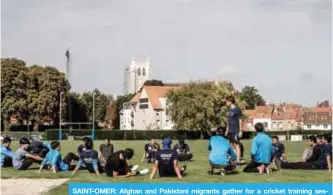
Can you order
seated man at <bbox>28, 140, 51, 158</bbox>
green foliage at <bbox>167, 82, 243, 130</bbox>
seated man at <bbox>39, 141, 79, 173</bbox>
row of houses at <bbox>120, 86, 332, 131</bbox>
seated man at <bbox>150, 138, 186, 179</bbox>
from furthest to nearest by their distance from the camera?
1. row of houses at <bbox>120, 86, 332, 131</bbox>
2. green foliage at <bbox>167, 82, 243, 130</bbox>
3. seated man at <bbox>28, 140, 51, 158</bbox>
4. seated man at <bbox>39, 141, 79, 173</bbox>
5. seated man at <bbox>150, 138, 186, 179</bbox>

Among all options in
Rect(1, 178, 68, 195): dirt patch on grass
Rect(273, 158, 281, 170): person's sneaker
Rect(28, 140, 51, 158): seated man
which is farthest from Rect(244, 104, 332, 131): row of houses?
Rect(1, 178, 68, 195): dirt patch on grass

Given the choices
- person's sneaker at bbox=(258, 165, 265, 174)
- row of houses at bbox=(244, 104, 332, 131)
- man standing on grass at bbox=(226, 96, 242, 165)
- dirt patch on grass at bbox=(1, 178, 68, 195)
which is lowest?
dirt patch on grass at bbox=(1, 178, 68, 195)

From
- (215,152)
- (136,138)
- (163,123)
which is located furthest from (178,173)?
(163,123)

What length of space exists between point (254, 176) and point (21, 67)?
8408 centimetres

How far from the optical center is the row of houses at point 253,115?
429ft

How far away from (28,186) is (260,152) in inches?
265

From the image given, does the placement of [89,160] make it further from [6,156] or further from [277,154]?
[277,154]

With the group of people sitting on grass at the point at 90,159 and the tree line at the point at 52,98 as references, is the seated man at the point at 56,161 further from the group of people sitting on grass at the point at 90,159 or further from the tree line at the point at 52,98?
the tree line at the point at 52,98

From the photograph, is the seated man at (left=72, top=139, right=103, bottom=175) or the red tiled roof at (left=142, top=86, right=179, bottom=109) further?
the red tiled roof at (left=142, top=86, right=179, bottom=109)

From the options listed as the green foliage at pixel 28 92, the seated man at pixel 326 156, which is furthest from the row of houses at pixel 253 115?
the seated man at pixel 326 156

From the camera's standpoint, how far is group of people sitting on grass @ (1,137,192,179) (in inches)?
690

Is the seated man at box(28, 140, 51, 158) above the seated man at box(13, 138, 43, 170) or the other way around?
above

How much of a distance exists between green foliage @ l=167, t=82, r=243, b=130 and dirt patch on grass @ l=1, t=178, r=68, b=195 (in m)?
71.1

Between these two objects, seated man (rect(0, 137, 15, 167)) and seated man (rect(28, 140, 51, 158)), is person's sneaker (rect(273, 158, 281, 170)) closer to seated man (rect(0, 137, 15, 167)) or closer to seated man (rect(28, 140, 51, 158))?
seated man (rect(28, 140, 51, 158))
